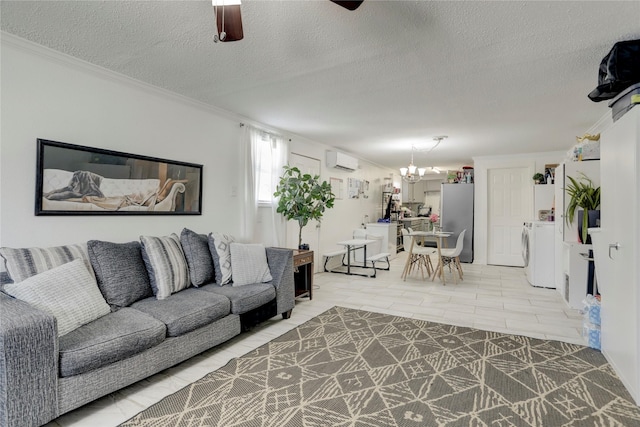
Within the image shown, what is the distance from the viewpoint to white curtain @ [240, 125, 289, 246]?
165 inches

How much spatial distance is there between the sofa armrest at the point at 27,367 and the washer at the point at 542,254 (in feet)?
18.8

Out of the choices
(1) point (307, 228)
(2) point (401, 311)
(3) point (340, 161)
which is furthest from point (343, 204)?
(2) point (401, 311)

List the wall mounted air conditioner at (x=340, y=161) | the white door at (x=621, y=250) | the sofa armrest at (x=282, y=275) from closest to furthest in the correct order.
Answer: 1. the white door at (x=621, y=250)
2. the sofa armrest at (x=282, y=275)
3. the wall mounted air conditioner at (x=340, y=161)

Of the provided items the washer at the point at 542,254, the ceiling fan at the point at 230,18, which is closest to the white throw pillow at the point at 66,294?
the ceiling fan at the point at 230,18

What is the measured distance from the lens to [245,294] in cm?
286

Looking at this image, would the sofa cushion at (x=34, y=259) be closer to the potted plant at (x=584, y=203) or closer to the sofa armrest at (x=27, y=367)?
the sofa armrest at (x=27, y=367)

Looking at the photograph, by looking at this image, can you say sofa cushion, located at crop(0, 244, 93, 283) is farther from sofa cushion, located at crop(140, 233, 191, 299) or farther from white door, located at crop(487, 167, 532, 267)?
white door, located at crop(487, 167, 532, 267)

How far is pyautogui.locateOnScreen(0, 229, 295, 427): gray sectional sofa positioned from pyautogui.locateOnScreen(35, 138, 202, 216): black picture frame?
40 cm

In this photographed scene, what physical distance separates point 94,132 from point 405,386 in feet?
10.2

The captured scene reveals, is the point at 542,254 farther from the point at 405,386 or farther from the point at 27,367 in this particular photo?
the point at 27,367

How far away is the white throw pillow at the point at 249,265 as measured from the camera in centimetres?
311

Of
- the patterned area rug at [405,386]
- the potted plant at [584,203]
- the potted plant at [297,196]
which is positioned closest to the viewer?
the patterned area rug at [405,386]

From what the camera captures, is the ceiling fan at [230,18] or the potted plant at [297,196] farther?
the potted plant at [297,196]

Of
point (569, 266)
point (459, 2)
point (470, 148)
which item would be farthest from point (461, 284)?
point (459, 2)
